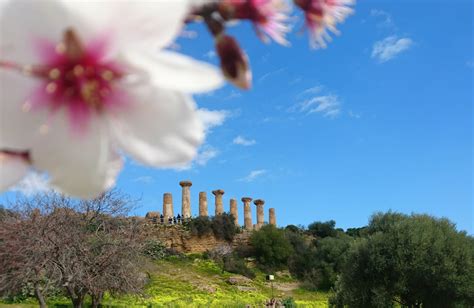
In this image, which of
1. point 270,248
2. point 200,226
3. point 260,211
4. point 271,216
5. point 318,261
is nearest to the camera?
point 318,261

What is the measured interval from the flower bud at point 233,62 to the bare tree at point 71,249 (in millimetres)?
12942

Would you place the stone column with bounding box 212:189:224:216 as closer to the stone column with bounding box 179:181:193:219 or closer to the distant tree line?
the stone column with bounding box 179:181:193:219

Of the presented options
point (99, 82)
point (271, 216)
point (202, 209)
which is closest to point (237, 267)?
point (202, 209)

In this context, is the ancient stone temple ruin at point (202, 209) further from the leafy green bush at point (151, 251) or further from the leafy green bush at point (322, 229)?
the leafy green bush at point (151, 251)

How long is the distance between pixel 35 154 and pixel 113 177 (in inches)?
3.7

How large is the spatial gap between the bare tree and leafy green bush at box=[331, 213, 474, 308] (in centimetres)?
813

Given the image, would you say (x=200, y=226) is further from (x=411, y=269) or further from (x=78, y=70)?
(x=78, y=70)

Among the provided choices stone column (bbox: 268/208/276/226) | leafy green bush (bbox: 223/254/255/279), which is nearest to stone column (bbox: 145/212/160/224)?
leafy green bush (bbox: 223/254/255/279)

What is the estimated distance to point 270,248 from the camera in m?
33.2

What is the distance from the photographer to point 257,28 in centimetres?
48

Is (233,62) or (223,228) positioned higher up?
(223,228)

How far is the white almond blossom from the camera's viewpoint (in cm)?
38

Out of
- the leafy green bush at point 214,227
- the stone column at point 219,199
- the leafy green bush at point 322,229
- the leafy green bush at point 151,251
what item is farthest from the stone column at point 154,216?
the leafy green bush at point 151,251

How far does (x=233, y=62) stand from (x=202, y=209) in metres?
38.8
